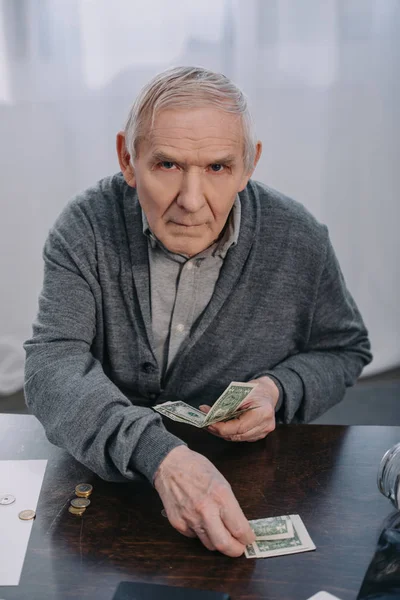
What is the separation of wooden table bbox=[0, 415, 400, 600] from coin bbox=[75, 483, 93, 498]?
0.02m

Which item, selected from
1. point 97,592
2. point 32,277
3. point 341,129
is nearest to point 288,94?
point 341,129

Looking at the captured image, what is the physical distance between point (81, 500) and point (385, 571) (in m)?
0.56

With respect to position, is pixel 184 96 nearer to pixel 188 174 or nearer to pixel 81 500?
pixel 188 174

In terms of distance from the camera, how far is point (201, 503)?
129 cm

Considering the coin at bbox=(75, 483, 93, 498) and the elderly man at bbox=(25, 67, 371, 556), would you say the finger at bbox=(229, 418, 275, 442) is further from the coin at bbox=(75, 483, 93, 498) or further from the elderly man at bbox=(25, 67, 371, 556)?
the coin at bbox=(75, 483, 93, 498)

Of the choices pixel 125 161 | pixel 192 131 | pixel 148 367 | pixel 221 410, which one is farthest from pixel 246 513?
pixel 125 161

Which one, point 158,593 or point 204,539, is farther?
point 204,539

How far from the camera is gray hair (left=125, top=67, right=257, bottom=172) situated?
1.69 meters

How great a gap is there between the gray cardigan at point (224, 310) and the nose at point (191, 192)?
25cm

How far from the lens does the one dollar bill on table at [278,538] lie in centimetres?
125

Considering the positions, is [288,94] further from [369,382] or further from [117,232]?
[117,232]

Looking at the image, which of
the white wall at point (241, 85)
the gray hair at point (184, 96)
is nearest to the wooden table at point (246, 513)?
the gray hair at point (184, 96)

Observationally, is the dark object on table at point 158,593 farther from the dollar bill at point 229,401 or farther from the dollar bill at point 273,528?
the dollar bill at point 229,401

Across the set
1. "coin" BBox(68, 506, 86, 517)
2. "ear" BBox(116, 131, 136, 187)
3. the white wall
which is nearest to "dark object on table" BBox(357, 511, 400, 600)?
"coin" BBox(68, 506, 86, 517)
